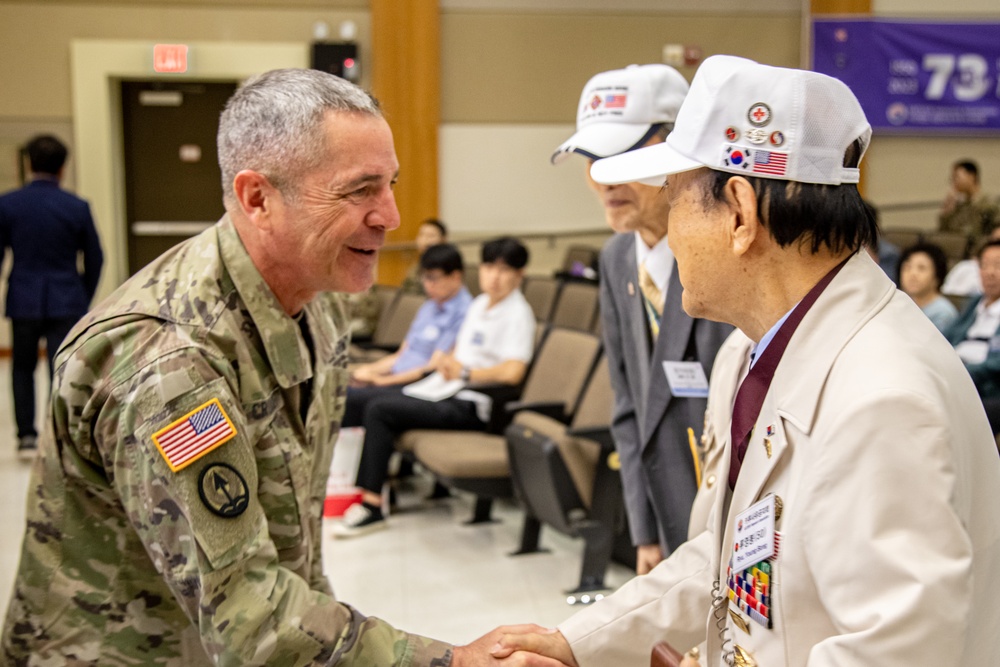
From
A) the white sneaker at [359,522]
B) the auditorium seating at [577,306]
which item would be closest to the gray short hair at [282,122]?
the white sneaker at [359,522]

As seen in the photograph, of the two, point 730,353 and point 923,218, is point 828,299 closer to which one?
point 730,353

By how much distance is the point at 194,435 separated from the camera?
1232mm

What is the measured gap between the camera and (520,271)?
4.66 metres

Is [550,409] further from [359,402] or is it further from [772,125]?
[772,125]

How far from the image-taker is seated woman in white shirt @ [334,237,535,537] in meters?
4.46

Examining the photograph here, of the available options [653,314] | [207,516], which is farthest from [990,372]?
[207,516]

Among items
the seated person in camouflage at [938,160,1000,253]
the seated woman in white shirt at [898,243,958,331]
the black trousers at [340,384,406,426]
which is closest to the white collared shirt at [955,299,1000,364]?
the seated woman in white shirt at [898,243,958,331]

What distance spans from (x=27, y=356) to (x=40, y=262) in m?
0.55

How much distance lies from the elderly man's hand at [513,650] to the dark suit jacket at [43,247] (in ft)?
15.7

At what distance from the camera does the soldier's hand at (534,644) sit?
1.50m

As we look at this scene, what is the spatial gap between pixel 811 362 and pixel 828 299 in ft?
0.25

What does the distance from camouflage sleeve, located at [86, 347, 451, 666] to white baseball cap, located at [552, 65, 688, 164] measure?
3.33 feet

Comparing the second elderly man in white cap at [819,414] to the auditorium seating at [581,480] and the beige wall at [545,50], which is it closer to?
the auditorium seating at [581,480]

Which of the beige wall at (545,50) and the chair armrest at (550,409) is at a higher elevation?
the beige wall at (545,50)
